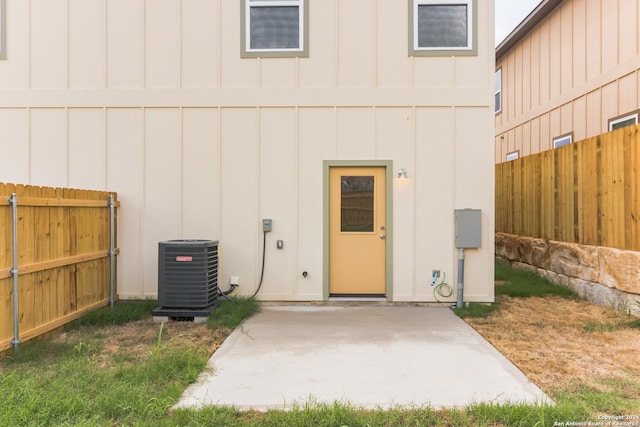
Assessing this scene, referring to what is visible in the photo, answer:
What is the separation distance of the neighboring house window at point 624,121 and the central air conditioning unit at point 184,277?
774cm

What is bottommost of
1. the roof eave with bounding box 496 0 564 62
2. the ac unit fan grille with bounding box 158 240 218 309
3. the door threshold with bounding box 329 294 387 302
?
the door threshold with bounding box 329 294 387 302

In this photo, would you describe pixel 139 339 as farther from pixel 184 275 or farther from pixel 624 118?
pixel 624 118

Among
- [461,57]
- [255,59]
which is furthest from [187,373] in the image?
[461,57]

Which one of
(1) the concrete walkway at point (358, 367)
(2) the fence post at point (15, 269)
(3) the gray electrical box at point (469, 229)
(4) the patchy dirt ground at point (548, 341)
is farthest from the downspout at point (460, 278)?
(2) the fence post at point (15, 269)

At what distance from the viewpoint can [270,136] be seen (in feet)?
21.5

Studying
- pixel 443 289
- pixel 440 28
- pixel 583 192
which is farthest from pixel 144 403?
pixel 583 192

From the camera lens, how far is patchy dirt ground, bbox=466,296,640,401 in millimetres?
3635

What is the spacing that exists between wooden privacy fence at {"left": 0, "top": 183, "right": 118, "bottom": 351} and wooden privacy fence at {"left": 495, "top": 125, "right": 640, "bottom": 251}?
7177mm

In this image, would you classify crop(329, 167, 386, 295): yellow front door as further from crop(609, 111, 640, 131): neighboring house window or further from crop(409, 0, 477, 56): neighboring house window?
crop(609, 111, 640, 131): neighboring house window

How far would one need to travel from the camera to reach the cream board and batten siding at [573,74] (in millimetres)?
7988

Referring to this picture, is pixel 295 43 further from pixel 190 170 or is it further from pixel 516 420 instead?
pixel 516 420

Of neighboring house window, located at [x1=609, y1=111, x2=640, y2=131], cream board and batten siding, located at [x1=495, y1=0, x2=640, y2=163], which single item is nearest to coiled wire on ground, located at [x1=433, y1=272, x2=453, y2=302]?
neighboring house window, located at [x1=609, y1=111, x2=640, y2=131]

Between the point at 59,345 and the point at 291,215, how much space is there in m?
3.34

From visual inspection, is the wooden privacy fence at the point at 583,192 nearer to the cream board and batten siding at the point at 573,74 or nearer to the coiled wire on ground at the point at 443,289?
the cream board and batten siding at the point at 573,74
